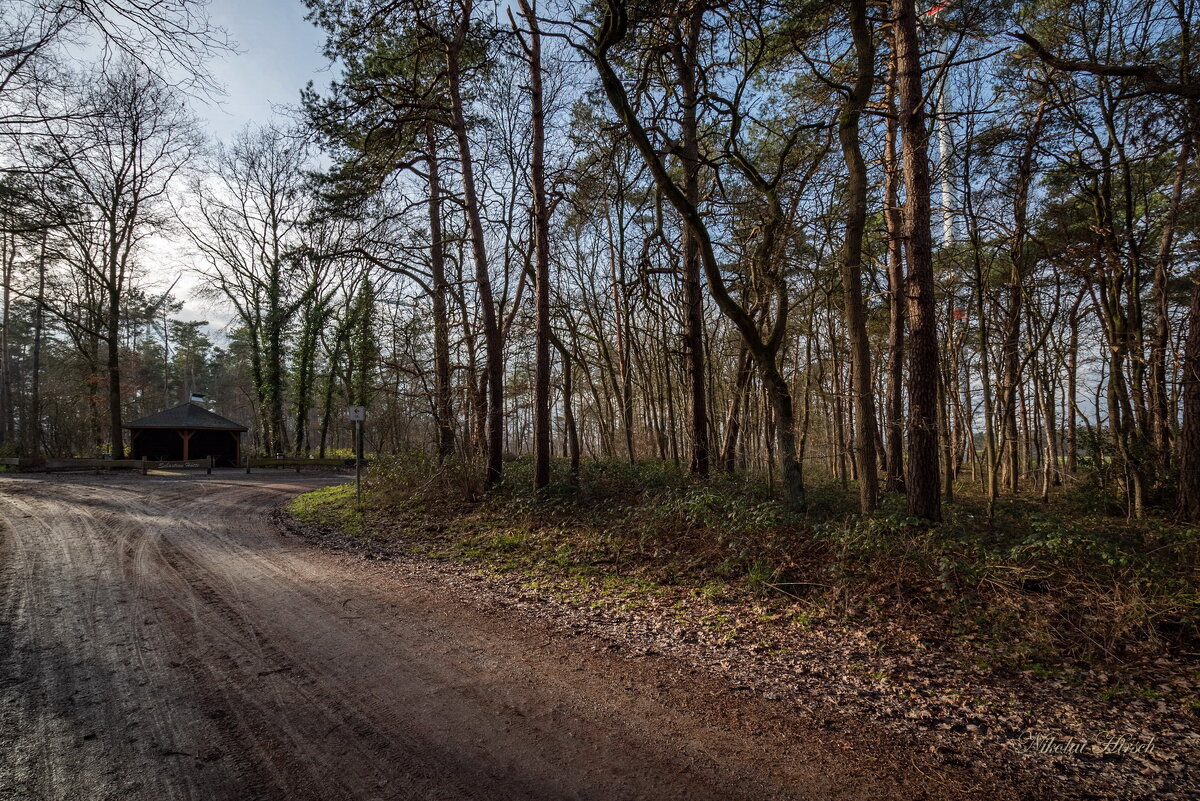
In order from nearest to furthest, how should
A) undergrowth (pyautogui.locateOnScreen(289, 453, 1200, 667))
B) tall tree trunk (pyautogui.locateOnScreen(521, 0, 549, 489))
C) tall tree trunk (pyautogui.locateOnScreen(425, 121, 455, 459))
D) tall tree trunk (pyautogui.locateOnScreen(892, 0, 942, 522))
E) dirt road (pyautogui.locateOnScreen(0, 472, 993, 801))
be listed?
dirt road (pyautogui.locateOnScreen(0, 472, 993, 801)) < undergrowth (pyautogui.locateOnScreen(289, 453, 1200, 667)) < tall tree trunk (pyautogui.locateOnScreen(892, 0, 942, 522)) < tall tree trunk (pyautogui.locateOnScreen(521, 0, 549, 489)) < tall tree trunk (pyautogui.locateOnScreen(425, 121, 455, 459))

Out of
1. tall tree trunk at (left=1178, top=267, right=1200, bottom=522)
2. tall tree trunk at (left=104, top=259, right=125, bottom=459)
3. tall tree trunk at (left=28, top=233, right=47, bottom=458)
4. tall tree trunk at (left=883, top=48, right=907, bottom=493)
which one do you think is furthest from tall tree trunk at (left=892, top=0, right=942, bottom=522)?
tall tree trunk at (left=28, top=233, right=47, bottom=458)

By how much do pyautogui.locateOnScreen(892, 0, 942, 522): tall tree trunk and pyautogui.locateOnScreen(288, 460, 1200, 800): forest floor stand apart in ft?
2.07

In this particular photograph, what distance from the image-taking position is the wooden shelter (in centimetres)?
2473

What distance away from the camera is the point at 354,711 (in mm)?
3197

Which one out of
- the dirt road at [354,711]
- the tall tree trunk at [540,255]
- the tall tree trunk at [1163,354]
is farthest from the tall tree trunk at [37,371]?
the tall tree trunk at [1163,354]

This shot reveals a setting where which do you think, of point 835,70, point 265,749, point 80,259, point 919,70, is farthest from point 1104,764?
point 80,259

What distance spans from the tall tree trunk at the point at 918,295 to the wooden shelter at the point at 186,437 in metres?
29.1

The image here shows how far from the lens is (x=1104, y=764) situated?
2738mm

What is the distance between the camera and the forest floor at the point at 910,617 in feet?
9.67

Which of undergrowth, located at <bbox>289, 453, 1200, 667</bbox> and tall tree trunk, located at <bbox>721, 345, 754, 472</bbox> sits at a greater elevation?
tall tree trunk, located at <bbox>721, 345, 754, 472</bbox>

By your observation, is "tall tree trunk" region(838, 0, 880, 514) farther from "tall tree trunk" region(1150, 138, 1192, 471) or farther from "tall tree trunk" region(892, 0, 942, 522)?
"tall tree trunk" region(1150, 138, 1192, 471)

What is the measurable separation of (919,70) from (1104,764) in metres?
7.37

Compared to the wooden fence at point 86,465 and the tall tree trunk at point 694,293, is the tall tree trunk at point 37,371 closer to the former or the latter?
the wooden fence at point 86,465

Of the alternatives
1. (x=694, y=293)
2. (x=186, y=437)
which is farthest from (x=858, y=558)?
(x=186, y=437)
